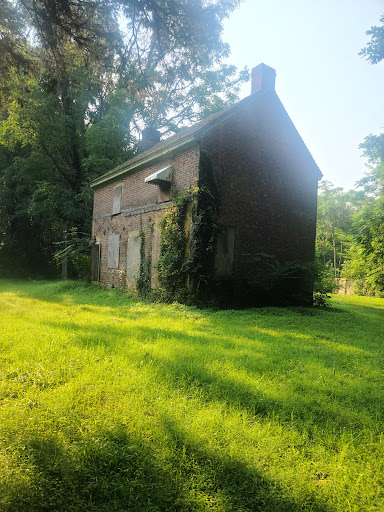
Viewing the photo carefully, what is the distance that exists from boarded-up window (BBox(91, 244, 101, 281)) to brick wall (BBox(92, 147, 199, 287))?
398 millimetres

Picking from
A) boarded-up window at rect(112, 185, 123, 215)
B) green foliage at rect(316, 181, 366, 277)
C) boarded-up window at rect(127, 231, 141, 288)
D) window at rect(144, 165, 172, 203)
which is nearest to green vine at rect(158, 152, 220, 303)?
window at rect(144, 165, 172, 203)

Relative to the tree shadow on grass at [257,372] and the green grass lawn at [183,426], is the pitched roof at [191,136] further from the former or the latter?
the green grass lawn at [183,426]

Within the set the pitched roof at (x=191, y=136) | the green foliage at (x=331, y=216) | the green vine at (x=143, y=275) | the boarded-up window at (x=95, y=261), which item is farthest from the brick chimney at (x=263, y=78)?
the green foliage at (x=331, y=216)

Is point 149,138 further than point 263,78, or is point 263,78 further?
point 149,138

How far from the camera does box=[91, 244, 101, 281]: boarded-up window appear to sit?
18219 millimetres

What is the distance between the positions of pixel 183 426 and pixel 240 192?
419 inches

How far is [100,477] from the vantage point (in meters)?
2.28

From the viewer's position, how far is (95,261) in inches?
732

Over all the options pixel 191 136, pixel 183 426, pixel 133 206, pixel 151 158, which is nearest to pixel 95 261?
pixel 133 206

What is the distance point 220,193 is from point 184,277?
3266 millimetres

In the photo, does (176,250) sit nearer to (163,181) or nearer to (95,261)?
(163,181)

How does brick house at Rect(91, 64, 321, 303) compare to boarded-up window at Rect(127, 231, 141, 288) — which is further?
boarded-up window at Rect(127, 231, 141, 288)

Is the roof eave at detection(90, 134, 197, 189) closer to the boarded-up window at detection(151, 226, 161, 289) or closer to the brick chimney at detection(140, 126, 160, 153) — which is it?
the boarded-up window at detection(151, 226, 161, 289)

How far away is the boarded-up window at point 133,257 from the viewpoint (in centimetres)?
1448
